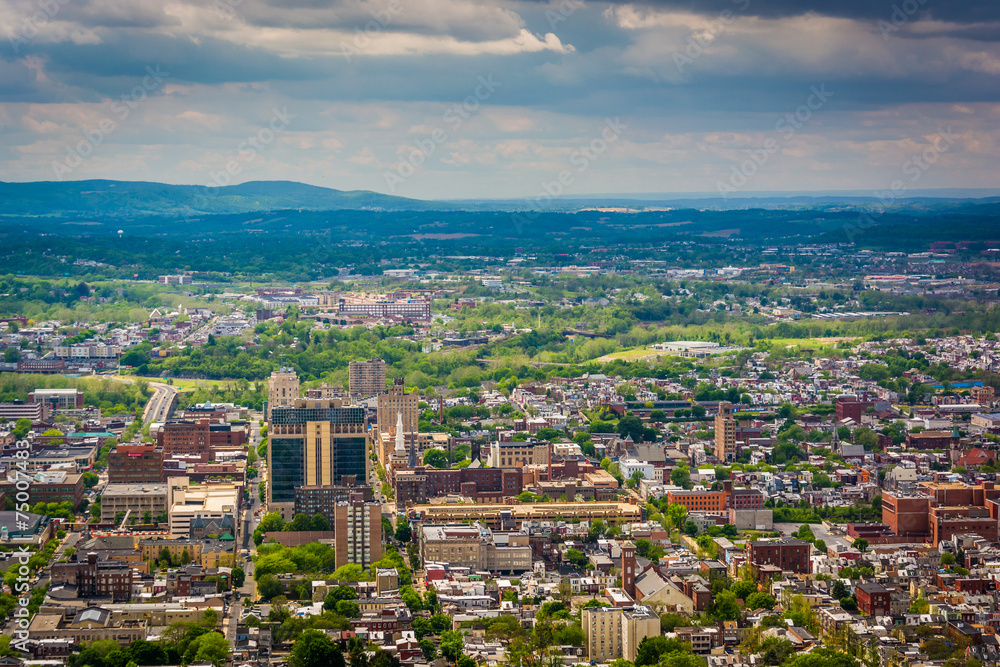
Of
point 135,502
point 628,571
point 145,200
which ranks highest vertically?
point 145,200

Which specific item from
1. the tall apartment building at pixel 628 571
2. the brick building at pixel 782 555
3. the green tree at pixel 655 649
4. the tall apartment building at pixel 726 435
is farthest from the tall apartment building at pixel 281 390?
the green tree at pixel 655 649

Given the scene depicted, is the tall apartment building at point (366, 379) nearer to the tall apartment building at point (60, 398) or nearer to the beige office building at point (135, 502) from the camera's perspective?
the tall apartment building at point (60, 398)

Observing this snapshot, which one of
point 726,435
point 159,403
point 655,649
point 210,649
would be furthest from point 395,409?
point 655,649

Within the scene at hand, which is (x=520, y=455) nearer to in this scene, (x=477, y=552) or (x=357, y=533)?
(x=477, y=552)

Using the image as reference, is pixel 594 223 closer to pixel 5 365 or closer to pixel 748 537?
pixel 5 365

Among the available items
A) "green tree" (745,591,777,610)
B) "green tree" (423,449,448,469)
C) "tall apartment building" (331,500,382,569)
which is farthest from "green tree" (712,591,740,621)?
"green tree" (423,449,448,469)

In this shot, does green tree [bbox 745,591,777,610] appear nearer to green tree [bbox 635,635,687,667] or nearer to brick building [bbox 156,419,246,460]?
green tree [bbox 635,635,687,667]

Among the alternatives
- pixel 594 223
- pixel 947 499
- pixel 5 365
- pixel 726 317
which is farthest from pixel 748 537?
pixel 594 223
